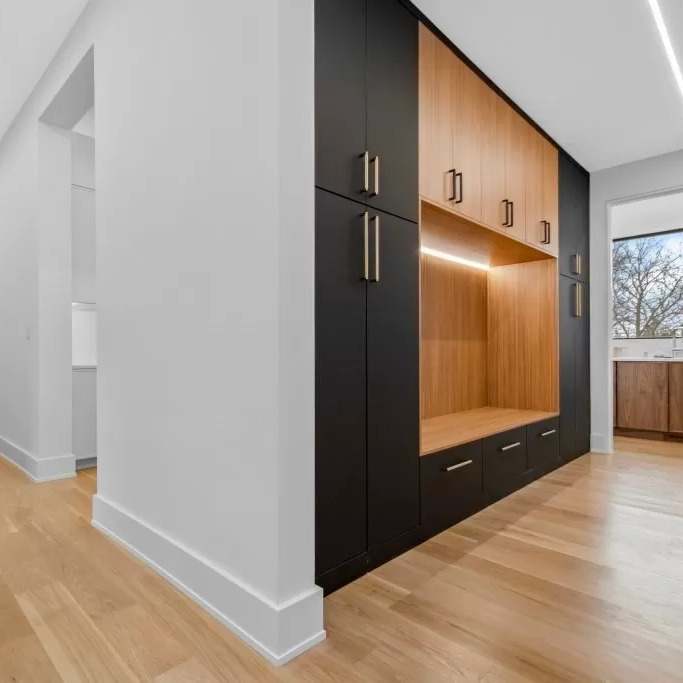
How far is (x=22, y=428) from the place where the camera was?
11.5ft

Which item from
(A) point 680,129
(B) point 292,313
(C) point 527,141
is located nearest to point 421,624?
(B) point 292,313

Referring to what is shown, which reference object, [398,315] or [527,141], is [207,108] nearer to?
[398,315]

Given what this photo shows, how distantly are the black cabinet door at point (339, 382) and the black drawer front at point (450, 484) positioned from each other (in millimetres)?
472

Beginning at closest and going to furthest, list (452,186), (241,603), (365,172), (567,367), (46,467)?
(241,603) < (365,172) < (452,186) < (46,467) < (567,367)

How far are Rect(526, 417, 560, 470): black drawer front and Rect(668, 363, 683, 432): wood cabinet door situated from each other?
2.03m

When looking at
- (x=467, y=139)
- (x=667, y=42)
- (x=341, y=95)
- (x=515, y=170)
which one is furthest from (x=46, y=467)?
(x=667, y=42)

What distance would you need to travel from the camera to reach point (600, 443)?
412cm

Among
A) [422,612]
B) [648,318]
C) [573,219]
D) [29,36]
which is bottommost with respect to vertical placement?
[422,612]

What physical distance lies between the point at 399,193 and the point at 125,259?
4.15 ft

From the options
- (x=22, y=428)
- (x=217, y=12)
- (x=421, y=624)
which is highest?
(x=217, y=12)

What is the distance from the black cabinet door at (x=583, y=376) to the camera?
154 inches

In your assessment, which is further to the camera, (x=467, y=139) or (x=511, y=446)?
(x=511, y=446)

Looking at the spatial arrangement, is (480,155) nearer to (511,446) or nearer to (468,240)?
(468,240)

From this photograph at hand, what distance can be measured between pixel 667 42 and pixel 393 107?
5.54 ft
